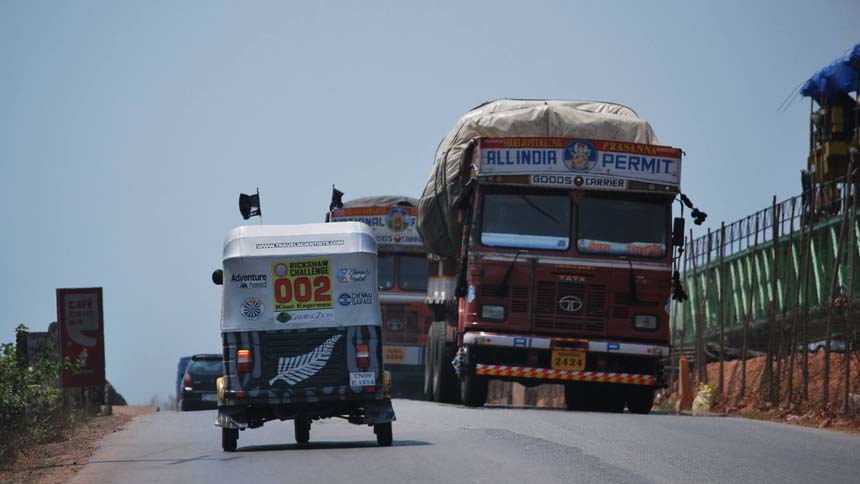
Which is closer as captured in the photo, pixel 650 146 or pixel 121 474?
pixel 121 474

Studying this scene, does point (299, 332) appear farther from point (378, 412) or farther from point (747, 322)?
point (747, 322)

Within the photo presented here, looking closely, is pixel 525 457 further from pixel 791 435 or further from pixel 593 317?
pixel 593 317

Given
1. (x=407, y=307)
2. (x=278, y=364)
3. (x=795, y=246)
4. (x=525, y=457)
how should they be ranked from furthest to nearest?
1. (x=407, y=307)
2. (x=795, y=246)
3. (x=278, y=364)
4. (x=525, y=457)

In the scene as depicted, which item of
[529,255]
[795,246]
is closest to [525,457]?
[529,255]

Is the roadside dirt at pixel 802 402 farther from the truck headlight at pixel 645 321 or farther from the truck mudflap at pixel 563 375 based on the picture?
the truck headlight at pixel 645 321

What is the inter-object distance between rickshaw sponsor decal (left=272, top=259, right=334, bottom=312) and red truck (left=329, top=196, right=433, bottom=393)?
1654 cm

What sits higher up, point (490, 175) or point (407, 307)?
point (490, 175)

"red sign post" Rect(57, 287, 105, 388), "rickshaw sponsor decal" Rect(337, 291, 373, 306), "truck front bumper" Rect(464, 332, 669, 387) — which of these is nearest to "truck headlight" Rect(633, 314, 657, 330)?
"truck front bumper" Rect(464, 332, 669, 387)

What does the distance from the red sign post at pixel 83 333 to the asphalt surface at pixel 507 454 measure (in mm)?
6606

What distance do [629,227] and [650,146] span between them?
127 centimetres

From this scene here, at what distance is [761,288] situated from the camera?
28875 mm

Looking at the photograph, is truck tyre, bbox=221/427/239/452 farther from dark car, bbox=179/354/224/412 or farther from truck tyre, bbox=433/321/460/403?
dark car, bbox=179/354/224/412

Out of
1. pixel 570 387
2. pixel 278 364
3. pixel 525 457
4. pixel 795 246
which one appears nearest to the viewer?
pixel 525 457

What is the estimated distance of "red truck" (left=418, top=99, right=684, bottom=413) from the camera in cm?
2105
